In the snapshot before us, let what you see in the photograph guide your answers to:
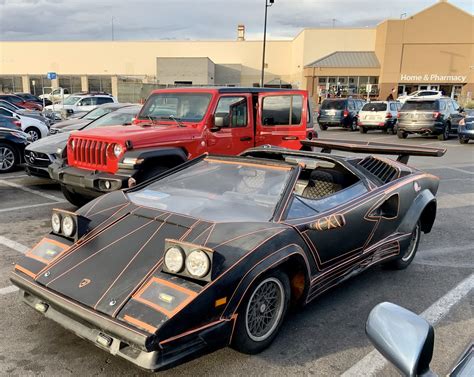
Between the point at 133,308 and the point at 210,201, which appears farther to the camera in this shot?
the point at 210,201

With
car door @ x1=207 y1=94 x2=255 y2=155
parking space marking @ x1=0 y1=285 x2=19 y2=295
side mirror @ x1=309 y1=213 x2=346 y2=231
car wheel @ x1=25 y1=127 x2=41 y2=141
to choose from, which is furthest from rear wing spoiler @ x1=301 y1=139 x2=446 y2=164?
car wheel @ x1=25 y1=127 x2=41 y2=141

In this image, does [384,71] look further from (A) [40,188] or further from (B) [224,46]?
(A) [40,188]

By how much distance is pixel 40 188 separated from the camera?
834cm

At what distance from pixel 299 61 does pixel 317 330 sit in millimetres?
57383

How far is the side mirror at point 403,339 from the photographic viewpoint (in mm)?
1470

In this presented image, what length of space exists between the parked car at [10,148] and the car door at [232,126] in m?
5.53

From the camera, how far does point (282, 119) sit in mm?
7969

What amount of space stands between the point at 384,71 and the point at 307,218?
50695 mm

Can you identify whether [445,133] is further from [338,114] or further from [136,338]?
[136,338]

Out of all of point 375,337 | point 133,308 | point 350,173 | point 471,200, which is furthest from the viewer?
point 471,200

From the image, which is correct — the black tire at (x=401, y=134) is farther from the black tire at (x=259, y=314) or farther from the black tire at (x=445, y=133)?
the black tire at (x=259, y=314)

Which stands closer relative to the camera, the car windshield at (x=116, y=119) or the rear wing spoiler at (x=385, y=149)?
the rear wing spoiler at (x=385, y=149)

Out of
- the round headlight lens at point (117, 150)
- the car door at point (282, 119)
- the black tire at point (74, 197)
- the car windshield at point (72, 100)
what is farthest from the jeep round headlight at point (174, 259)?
the car windshield at point (72, 100)

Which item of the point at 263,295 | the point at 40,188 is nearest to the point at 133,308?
the point at 263,295
